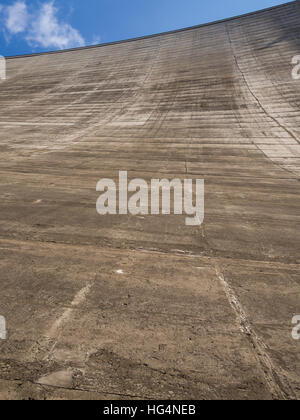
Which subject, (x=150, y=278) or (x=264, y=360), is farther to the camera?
(x=150, y=278)

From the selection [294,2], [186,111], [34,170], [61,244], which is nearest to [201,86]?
[186,111]

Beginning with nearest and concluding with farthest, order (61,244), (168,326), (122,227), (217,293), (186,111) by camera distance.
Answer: (168,326) → (217,293) → (61,244) → (122,227) → (186,111)

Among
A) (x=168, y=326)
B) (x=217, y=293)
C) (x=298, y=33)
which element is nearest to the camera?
(x=168, y=326)

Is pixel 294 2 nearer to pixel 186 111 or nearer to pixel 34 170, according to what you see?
pixel 186 111

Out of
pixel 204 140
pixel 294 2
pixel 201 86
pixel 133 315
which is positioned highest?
pixel 294 2

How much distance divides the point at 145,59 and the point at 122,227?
3153 centimetres

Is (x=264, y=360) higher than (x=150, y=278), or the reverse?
(x=150, y=278)

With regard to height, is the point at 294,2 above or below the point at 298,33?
above

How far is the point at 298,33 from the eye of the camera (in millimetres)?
24906

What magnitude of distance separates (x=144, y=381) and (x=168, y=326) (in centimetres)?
62

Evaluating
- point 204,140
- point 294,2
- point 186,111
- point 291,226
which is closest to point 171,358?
point 291,226

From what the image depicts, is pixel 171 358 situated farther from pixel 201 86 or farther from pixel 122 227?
pixel 201 86

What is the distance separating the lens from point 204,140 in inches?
558

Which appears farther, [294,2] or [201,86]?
[294,2]
